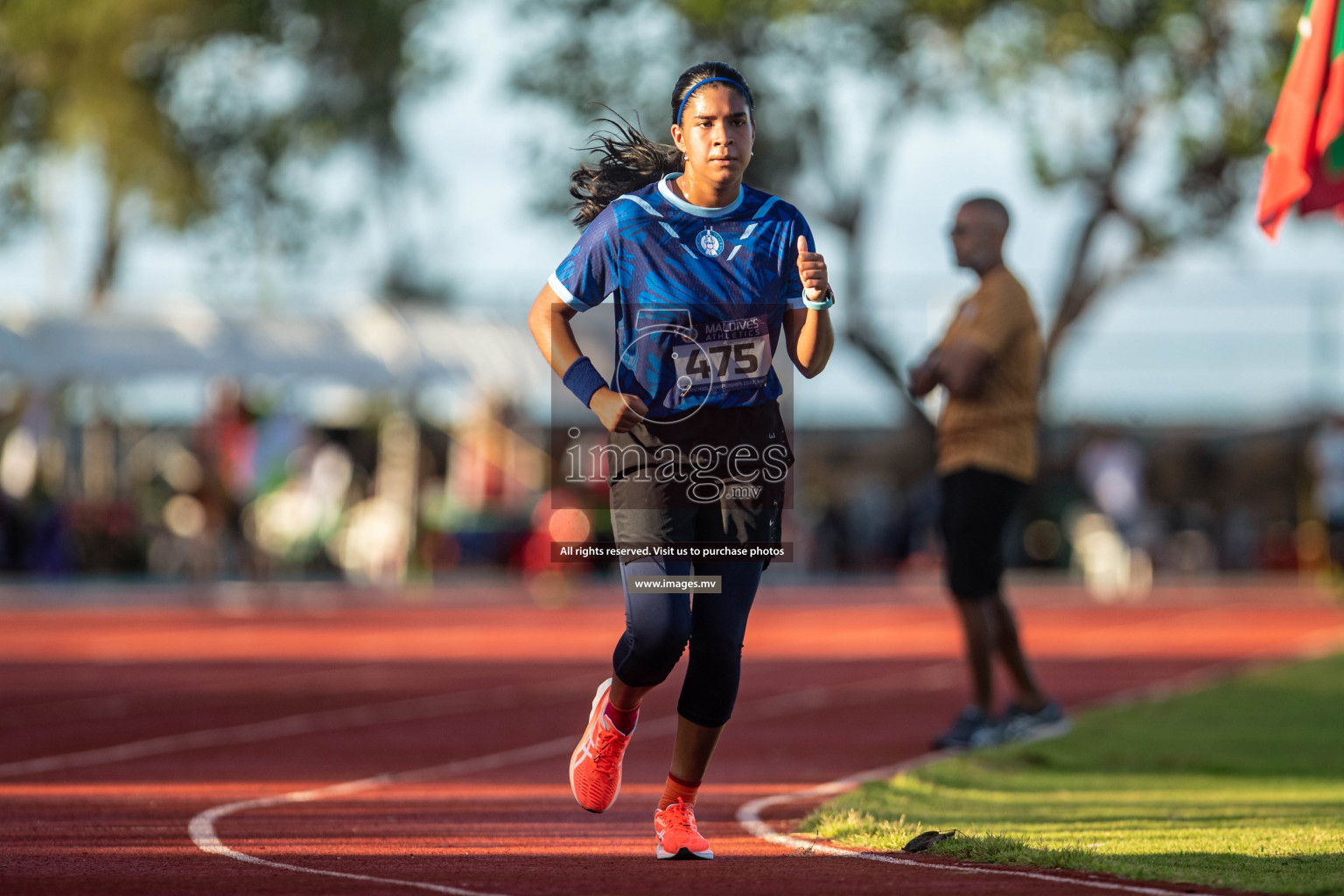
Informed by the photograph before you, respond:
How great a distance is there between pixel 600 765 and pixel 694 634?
1.59 ft

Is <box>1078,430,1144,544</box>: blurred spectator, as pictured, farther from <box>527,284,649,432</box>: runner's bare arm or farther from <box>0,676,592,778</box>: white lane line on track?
<box>527,284,649,432</box>: runner's bare arm

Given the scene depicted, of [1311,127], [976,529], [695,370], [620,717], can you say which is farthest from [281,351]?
[695,370]

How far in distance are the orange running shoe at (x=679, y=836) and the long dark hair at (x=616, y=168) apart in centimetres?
176

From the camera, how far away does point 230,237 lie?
107ft

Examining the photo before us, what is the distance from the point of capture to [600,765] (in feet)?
16.6

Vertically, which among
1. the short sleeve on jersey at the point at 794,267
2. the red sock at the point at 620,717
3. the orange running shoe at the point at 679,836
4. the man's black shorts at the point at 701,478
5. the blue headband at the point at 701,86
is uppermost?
the blue headband at the point at 701,86

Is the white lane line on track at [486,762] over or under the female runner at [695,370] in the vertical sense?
under

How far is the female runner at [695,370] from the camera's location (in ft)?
15.7

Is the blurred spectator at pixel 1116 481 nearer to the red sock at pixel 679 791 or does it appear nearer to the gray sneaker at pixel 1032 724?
the gray sneaker at pixel 1032 724

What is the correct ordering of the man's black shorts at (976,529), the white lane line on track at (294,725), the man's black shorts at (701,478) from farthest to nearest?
the man's black shorts at (976,529), the white lane line on track at (294,725), the man's black shorts at (701,478)

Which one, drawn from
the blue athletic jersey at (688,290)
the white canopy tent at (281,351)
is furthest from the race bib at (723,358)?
the white canopy tent at (281,351)

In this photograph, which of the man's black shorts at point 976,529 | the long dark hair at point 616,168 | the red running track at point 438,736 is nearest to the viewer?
the red running track at point 438,736

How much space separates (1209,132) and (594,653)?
1661 cm

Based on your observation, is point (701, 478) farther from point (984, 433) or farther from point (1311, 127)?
point (984, 433)
